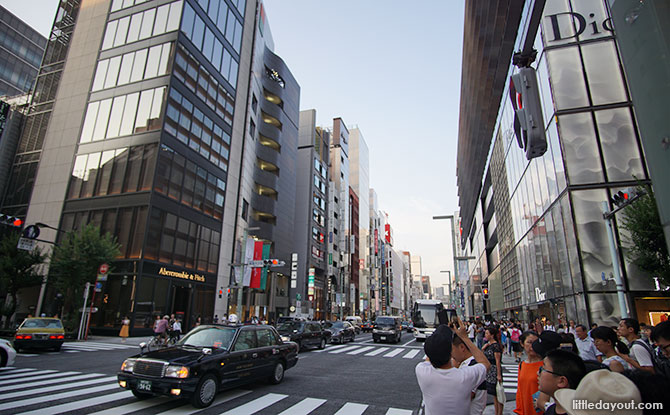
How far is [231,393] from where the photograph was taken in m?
8.77

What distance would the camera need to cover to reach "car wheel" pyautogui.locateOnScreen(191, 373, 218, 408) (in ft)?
23.5

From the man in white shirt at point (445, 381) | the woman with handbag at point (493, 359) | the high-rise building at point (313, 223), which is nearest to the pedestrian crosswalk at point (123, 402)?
the woman with handbag at point (493, 359)

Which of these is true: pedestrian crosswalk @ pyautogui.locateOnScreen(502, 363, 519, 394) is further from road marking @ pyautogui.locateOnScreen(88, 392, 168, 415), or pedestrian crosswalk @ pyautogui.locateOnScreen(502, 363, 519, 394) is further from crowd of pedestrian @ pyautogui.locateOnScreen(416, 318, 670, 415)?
road marking @ pyautogui.locateOnScreen(88, 392, 168, 415)

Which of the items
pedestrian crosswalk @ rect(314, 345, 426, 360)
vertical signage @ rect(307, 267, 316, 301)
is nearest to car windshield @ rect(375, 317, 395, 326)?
pedestrian crosswalk @ rect(314, 345, 426, 360)

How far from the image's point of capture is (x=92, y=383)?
30.7 feet

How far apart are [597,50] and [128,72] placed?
36.5 m

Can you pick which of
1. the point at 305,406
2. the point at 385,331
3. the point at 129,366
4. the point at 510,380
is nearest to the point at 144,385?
the point at 129,366

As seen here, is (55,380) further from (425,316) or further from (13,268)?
(425,316)

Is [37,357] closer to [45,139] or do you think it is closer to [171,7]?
[45,139]

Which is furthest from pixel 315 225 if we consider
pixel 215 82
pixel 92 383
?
pixel 92 383

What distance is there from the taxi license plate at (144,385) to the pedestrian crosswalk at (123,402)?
380mm

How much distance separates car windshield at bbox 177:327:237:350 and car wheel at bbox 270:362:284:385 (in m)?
1.89

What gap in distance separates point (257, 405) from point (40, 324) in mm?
14225

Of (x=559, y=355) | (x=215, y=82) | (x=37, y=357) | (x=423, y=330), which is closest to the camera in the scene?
(x=559, y=355)
